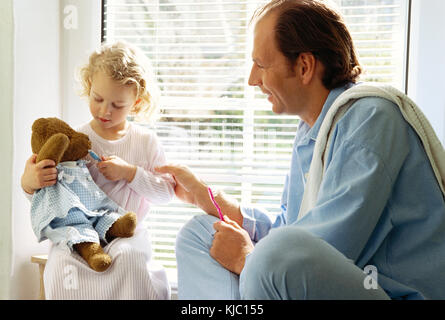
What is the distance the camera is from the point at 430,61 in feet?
5.85

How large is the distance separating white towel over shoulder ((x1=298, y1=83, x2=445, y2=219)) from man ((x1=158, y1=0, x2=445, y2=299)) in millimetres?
15

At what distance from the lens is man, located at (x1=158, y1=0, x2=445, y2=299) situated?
1.01m

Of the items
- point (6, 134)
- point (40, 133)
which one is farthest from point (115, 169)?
point (6, 134)

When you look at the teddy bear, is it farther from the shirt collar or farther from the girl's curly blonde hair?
the shirt collar

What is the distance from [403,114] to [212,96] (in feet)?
3.16

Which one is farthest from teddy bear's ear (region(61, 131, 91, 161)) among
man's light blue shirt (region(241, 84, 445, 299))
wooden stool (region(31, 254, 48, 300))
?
man's light blue shirt (region(241, 84, 445, 299))

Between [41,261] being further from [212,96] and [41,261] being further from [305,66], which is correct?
[305,66]

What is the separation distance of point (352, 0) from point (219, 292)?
1150 millimetres

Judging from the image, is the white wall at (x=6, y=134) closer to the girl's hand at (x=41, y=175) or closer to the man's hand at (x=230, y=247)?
the girl's hand at (x=41, y=175)

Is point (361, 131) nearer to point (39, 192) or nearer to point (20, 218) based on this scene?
point (39, 192)

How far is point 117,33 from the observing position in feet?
6.61

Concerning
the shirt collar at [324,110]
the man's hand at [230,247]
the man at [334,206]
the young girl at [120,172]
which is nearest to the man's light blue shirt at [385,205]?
the man at [334,206]
